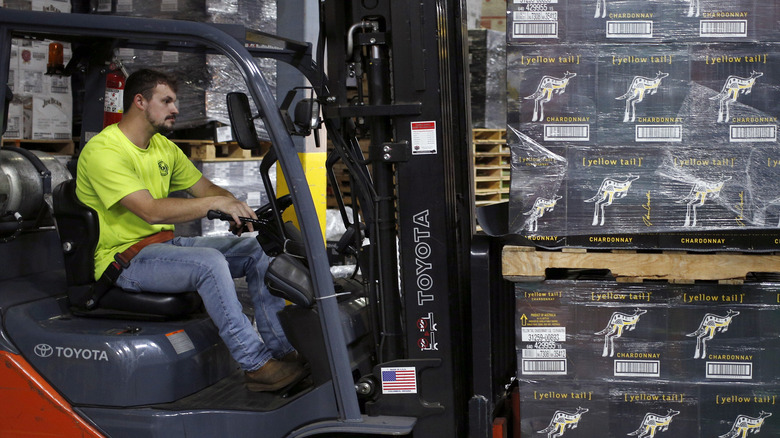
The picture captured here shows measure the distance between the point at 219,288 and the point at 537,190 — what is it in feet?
4.78

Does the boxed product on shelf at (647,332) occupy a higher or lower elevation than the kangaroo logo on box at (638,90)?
lower

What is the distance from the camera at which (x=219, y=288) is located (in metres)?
3.67

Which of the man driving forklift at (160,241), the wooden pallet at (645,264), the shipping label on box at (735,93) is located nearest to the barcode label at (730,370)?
the wooden pallet at (645,264)

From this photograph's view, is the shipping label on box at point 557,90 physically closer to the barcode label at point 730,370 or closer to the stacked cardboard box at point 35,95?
the barcode label at point 730,370

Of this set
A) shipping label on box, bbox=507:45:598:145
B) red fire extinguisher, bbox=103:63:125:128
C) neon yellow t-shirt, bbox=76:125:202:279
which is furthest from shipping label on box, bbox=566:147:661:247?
red fire extinguisher, bbox=103:63:125:128

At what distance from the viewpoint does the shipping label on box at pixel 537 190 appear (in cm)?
342

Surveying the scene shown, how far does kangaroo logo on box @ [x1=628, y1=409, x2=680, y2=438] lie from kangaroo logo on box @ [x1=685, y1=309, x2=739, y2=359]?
0.28 meters

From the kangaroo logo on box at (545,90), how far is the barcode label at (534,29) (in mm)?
170

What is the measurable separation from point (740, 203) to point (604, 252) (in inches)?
22.2

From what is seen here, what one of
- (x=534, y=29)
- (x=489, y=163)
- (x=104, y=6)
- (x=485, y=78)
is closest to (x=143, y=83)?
(x=534, y=29)

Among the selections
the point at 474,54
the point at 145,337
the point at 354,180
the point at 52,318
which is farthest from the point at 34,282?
the point at 474,54

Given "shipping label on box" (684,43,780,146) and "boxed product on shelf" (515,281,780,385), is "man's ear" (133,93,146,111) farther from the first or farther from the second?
"shipping label on box" (684,43,780,146)

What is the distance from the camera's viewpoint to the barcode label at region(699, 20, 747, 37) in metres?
3.27

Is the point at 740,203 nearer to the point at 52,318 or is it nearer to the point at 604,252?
the point at 604,252
